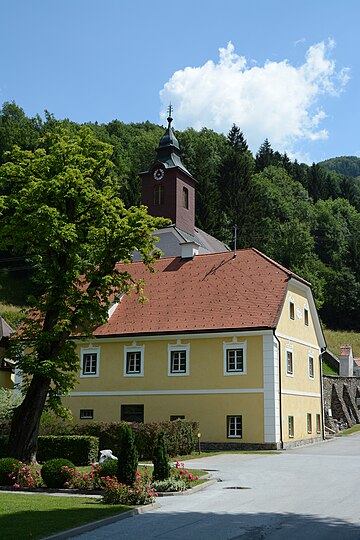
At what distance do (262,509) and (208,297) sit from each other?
20.6 meters

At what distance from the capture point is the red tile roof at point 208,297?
30.8 m

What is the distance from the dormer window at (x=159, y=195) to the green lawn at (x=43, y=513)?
37317mm

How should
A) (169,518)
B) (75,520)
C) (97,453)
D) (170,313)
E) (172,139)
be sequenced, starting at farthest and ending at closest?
(172,139), (170,313), (97,453), (169,518), (75,520)

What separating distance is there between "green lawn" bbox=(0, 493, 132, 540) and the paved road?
0.56 metres

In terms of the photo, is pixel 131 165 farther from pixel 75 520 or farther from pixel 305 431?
pixel 75 520

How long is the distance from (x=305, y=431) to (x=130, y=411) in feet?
31.2

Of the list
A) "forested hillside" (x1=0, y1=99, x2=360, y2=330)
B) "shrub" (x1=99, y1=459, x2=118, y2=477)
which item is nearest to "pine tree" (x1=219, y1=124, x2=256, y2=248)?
"forested hillside" (x1=0, y1=99, x2=360, y2=330)

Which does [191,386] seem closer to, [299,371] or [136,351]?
[136,351]

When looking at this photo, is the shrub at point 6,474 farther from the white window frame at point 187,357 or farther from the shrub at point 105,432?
the white window frame at point 187,357

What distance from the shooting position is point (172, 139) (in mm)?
53125

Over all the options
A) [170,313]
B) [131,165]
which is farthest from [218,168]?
[170,313]

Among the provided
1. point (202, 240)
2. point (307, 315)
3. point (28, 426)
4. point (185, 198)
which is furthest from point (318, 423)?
point (202, 240)

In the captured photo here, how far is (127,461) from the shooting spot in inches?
571

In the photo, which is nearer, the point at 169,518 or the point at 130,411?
the point at 169,518
